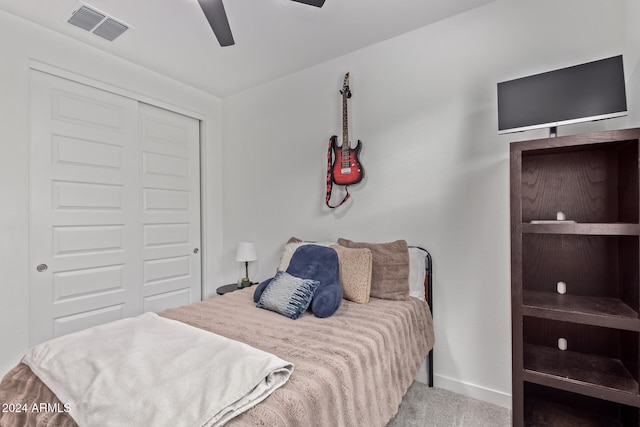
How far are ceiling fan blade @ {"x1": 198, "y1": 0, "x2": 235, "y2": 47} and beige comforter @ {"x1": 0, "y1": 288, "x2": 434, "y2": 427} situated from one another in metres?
1.62

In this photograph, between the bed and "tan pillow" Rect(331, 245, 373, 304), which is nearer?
the bed

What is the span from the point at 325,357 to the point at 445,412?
3.87 ft

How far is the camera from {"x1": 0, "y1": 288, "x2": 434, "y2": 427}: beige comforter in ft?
3.21

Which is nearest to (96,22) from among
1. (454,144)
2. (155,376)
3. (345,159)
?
(345,159)

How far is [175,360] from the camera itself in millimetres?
1116

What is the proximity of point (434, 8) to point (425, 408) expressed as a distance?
8.75 ft

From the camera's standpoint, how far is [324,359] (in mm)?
1244

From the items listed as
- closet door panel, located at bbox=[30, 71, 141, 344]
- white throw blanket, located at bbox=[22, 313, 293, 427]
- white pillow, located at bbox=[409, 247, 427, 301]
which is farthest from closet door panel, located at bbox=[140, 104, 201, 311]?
white pillow, located at bbox=[409, 247, 427, 301]

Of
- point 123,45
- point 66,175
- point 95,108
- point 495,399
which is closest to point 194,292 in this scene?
point 66,175

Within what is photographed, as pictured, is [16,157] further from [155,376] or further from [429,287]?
[429,287]

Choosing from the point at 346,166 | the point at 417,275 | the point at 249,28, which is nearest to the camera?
the point at 417,275

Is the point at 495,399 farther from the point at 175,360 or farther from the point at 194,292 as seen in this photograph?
the point at 194,292

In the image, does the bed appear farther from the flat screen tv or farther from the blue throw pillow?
the flat screen tv

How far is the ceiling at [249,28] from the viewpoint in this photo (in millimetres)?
2031
